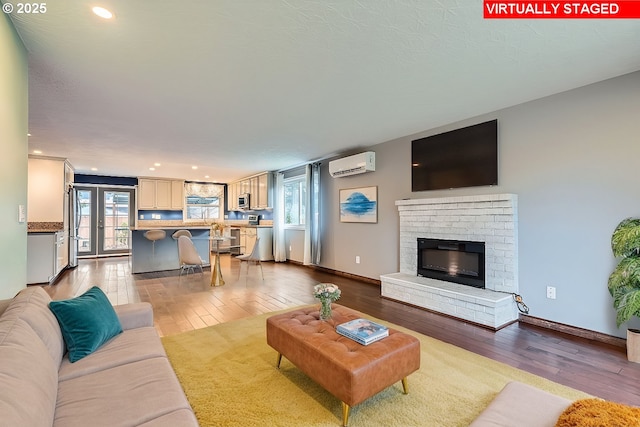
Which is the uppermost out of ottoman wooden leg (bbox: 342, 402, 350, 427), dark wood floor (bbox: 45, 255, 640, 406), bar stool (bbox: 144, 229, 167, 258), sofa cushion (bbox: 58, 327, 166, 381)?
bar stool (bbox: 144, 229, 167, 258)

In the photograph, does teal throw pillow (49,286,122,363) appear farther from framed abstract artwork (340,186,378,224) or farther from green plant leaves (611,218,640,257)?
framed abstract artwork (340,186,378,224)

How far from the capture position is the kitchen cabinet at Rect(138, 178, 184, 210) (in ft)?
29.6

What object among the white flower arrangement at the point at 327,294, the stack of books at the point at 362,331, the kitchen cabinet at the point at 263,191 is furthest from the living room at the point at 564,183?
the kitchen cabinet at the point at 263,191

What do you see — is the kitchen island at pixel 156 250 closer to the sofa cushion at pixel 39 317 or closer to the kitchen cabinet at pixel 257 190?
the kitchen cabinet at pixel 257 190

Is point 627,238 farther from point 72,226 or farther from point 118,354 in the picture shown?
point 72,226

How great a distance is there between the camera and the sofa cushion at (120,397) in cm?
114

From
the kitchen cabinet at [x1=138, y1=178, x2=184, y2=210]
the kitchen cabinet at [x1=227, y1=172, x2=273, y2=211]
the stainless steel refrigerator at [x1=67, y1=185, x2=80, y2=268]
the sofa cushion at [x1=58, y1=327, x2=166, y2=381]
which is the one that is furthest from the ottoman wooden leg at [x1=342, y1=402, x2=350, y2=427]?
the kitchen cabinet at [x1=138, y1=178, x2=184, y2=210]

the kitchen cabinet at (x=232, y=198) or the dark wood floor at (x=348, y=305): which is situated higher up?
the kitchen cabinet at (x=232, y=198)

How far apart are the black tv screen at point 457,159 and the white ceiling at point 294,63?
275mm

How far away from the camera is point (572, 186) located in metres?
3.01

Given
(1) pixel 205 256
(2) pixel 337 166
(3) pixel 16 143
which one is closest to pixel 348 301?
(2) pixel 337 166

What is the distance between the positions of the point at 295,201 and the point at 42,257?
511cm

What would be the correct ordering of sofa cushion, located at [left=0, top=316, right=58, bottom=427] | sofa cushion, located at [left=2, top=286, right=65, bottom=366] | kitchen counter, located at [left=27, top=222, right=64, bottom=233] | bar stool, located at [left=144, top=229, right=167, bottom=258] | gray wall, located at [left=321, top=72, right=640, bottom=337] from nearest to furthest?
sofa cushion, located at [left=0, top=316, right=58, bottom=427], sofa cushion, located at [left=2, top=286, right=65, bottom=366], gray wall, located at [left=321, top=72, right=640, bottom=337], kitchen counter, located at [left=27, top=222, right=64, bottom=233], bar stool, located at [left=144, top=229, right=167, bottom=258]

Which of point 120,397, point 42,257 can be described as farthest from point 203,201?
point 120,397
